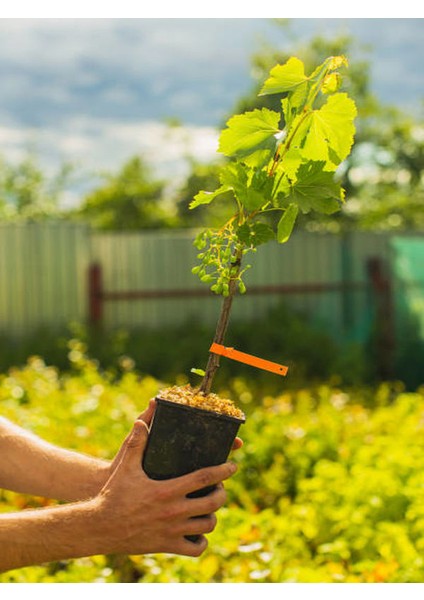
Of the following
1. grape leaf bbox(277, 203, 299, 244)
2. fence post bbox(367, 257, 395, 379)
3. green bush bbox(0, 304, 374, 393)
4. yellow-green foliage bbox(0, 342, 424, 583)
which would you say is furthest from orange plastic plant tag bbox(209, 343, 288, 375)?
fence post bbox(367, 257, 395, 379)

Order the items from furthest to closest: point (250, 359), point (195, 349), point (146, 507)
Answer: point (195, 349)
point (250, 359)
point (146, 507)

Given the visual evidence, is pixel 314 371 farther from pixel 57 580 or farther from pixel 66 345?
pixel 57 580

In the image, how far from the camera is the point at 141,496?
1.38 m

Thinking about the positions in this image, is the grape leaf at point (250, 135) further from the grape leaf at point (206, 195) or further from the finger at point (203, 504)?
the finger at point (203, 504)

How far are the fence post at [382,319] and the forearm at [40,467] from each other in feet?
23.3

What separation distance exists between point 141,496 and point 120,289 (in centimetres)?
740

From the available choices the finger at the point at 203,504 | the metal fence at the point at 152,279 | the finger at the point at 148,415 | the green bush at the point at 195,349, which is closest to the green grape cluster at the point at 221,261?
the finger at the point at 148,415

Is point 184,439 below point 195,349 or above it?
above

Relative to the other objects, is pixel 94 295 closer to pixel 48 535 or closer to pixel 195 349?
pixel 195 349

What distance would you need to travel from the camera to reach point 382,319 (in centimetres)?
886

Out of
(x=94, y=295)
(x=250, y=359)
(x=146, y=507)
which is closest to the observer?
(x=146, y=507)

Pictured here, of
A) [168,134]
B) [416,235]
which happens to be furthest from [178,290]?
[168,134]

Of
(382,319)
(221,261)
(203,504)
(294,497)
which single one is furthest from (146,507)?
(382,319)

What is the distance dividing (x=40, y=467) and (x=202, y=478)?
1.85 ft
